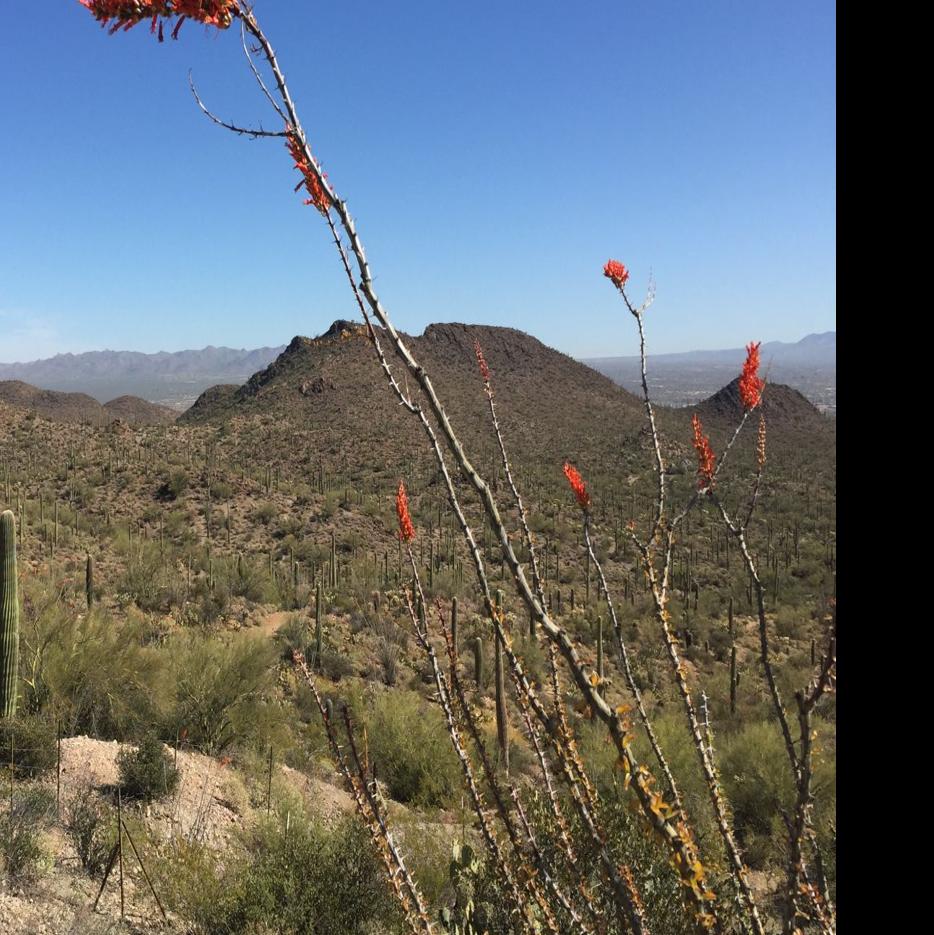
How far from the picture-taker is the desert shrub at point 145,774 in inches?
239

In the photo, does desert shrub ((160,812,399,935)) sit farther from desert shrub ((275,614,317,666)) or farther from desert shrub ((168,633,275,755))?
desert shrub ((275,614,317,666))

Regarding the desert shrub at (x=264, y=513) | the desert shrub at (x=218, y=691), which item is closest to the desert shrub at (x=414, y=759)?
the desert shrub at (x=218, y=691)

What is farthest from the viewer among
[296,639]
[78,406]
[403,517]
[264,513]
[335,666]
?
[78,406]

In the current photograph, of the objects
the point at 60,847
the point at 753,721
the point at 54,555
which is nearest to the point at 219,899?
the point at 60,847

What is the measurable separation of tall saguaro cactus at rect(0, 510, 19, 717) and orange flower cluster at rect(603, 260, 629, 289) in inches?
274

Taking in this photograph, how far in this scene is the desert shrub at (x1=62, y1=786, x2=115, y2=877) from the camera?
487 cm

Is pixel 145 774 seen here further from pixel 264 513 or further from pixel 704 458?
pixel 264 513

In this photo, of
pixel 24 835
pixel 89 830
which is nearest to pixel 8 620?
pixel 89 830

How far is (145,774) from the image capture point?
609 centimetres

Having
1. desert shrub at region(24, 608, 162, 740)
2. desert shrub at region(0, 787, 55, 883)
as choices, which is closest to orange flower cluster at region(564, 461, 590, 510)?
desert shrub at region(0, 787, 55, 883)

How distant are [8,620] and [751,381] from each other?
7.66 m

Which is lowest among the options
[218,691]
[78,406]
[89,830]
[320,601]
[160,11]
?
[320,601]
